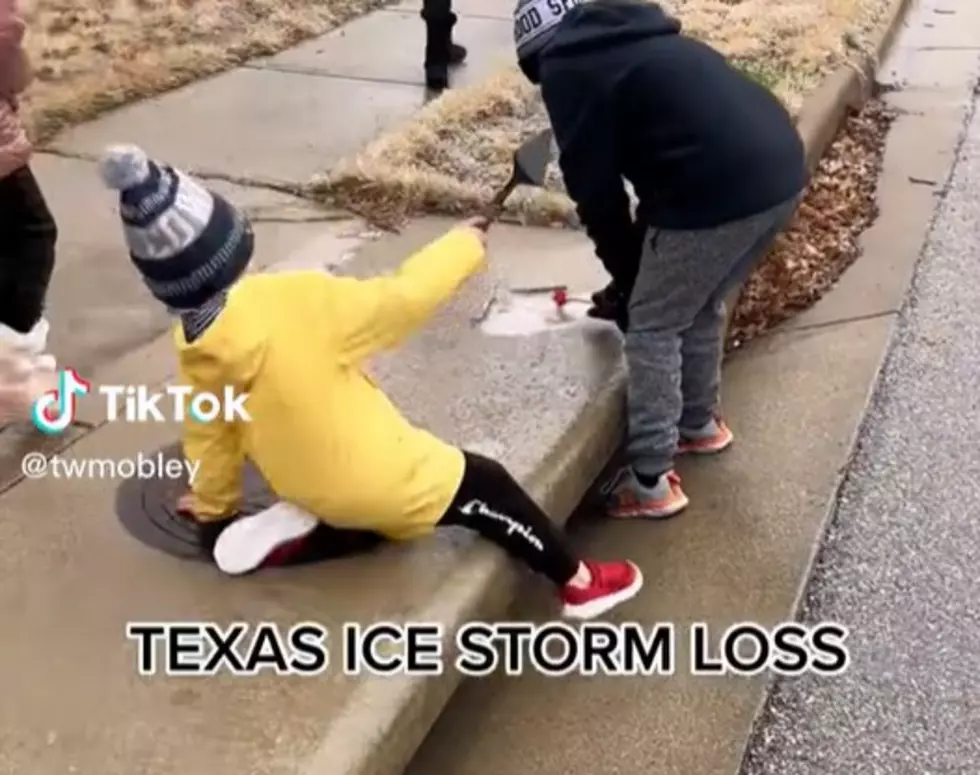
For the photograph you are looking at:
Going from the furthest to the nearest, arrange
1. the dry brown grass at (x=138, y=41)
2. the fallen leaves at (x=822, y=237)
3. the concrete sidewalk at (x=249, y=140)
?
1. the dry brown grass at (x=138, y=41)
2. the fallen leaves at (x=822, y=237)
3. the concrete sidewalk at (x=249, y=140)

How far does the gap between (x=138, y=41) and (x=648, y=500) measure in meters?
3.94

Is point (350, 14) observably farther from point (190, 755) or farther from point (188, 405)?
point (190, 755)


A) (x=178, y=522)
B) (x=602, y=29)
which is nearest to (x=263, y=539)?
(x=178, y=522)

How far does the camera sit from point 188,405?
2.98m

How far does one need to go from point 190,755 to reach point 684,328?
1670mm

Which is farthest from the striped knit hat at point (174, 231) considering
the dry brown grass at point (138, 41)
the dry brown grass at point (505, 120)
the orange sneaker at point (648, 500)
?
the dry brown grass at point (138, 41)

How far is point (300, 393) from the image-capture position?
9.07 feet

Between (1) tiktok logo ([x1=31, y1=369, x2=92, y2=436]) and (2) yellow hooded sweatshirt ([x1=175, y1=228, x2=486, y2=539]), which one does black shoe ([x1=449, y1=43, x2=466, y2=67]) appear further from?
(2) yellow hooded sweatshirt ([x1=175, y1=228, x2=486, y2=539])

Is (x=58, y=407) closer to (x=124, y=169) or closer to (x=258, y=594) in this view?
(x=258, y=594)

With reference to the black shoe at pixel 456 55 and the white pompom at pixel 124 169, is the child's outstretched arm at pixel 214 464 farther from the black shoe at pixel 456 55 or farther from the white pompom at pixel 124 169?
the black shoe at pixel 456 55

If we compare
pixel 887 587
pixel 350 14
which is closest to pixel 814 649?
pixel 887 587

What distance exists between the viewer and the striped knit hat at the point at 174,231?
2.59 metres

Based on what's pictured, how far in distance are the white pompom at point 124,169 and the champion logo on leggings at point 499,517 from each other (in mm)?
918

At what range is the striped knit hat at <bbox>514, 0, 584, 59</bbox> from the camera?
338 cm
